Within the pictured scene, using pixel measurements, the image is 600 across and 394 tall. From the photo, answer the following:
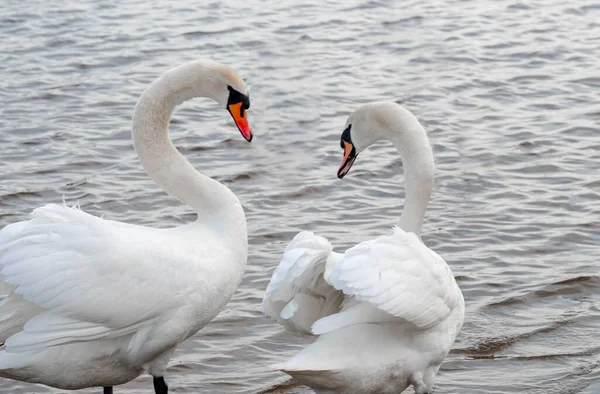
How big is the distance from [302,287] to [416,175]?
1.01m

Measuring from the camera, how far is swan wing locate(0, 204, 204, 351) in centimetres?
471

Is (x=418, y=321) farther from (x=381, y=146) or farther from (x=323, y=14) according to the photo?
(x=323, y=14)

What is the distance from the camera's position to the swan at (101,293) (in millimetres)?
4727

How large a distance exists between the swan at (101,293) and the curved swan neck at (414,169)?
0.89m

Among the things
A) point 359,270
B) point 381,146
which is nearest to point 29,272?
point 359,270

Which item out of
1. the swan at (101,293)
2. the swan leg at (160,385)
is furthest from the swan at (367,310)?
the swan leg at (160,385)

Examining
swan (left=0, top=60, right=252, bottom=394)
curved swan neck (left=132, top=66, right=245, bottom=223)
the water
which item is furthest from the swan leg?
curved swan neck (left=132, top=66, right=245, bottom=223)

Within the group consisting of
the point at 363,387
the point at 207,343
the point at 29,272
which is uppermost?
the point at 29,272

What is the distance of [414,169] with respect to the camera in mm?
5570

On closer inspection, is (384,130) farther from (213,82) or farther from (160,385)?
(160,385)

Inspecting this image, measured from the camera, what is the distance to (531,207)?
8078 mm

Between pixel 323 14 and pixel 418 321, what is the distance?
915cm

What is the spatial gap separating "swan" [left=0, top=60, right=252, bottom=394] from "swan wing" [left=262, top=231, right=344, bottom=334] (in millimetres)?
267

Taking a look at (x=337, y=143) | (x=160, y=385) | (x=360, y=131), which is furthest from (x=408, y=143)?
(x=337, y=143)
